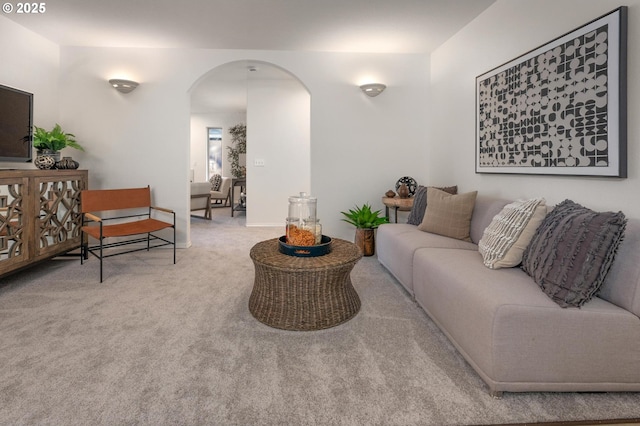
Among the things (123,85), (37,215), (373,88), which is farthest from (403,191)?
(37,215)

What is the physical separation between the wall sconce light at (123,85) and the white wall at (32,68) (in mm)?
668

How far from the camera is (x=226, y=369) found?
1.73 meters

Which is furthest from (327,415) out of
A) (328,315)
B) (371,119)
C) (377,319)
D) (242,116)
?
(242,116)

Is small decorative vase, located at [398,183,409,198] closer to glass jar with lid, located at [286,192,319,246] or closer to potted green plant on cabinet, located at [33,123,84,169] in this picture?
glass jar with lid, located at [286,192,319,246]

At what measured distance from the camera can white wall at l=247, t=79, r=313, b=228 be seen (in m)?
6.02

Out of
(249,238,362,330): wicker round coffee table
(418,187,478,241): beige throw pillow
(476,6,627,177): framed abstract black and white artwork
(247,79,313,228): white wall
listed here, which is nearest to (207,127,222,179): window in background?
(247,79,313,228): white wall

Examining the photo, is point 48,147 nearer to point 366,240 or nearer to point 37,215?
point 37,215

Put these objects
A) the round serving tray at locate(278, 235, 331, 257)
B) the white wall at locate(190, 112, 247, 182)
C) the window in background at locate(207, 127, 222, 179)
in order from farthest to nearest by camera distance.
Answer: the window in background at locate(207, 127, 222, 179)
the white wall at locate(190, 112, 247, 182)
the round serving tray at locate(278, 235, 331, 257)

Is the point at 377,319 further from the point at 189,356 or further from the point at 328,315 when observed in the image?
the point at 189,356

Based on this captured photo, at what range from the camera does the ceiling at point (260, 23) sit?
10.2 ft

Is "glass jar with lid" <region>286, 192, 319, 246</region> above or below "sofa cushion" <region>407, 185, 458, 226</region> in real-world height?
below

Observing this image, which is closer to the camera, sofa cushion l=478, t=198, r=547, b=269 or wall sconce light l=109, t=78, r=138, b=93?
sofa cushion l=478, t=198, r=547, b=269

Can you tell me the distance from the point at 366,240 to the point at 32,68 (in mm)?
3959

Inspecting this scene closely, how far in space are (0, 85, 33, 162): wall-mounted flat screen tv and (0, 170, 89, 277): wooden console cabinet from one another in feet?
1.03
